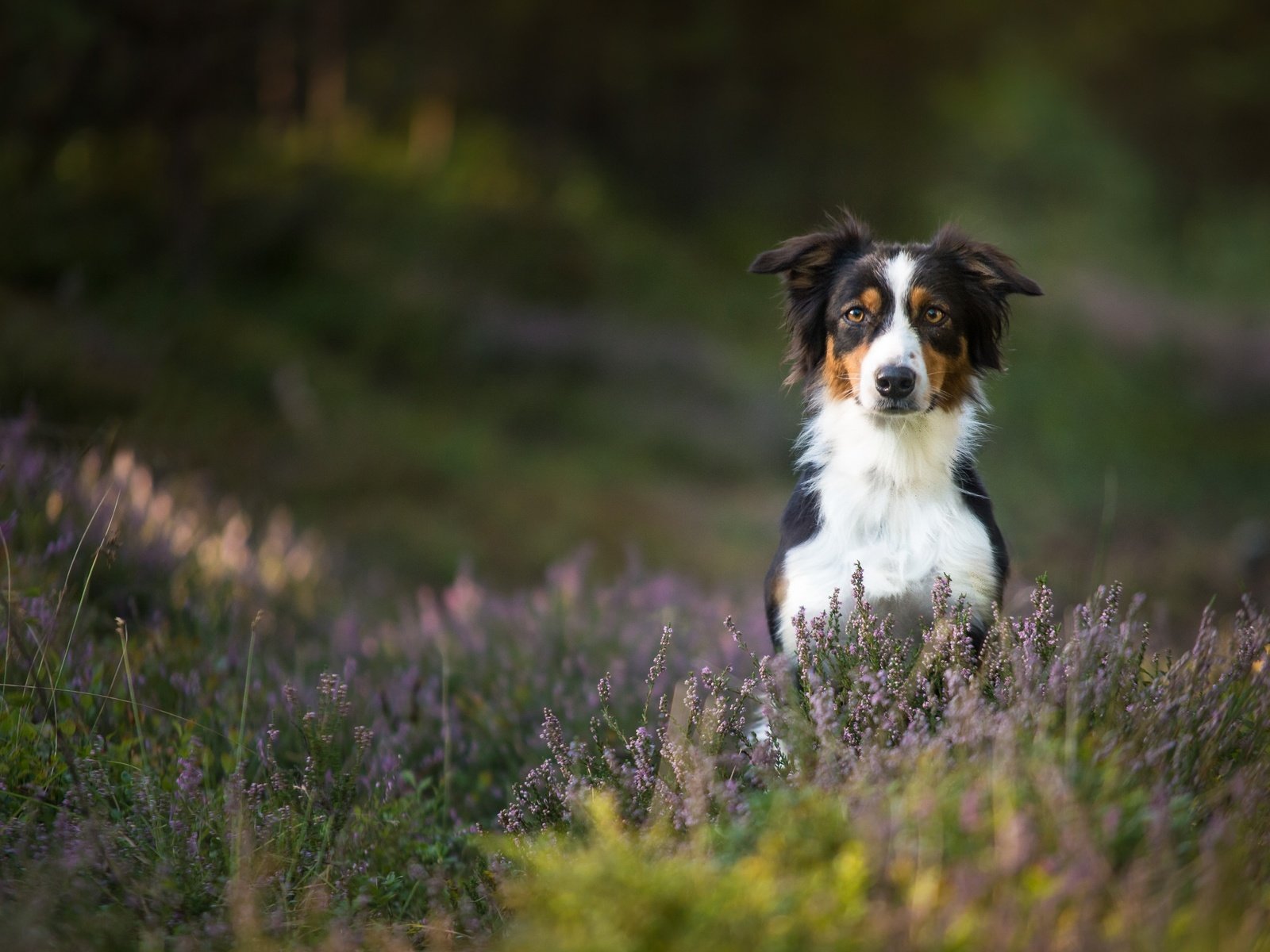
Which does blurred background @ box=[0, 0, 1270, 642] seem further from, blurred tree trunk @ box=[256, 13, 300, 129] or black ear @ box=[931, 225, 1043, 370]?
black ear @ box=[931, 225, 1043, 370]

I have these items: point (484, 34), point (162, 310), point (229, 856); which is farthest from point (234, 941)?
point (484, 34)

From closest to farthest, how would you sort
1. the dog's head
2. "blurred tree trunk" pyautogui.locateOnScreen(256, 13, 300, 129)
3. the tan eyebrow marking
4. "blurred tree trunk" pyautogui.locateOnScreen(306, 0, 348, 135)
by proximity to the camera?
1. the dog's head
2. the tan eyebrow marking
3. "blurred tree trunk" pyautogui.locateOnScreen(256, 13, 300, 129)
4. "blurred tree trunk" pyautogui.locateOnScreen(306, 0, 348, 135)

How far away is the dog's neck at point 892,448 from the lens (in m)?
3.73

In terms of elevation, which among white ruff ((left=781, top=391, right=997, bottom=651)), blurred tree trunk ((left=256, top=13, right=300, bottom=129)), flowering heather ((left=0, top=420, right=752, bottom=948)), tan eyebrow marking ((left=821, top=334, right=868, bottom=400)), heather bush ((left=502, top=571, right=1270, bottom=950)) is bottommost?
flowering heather ((left=0, top=420, right=752, bottom=948))

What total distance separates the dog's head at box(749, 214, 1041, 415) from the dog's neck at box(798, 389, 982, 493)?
0.21 ft

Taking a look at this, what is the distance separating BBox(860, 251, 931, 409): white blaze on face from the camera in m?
3.61

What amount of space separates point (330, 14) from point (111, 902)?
587 inches

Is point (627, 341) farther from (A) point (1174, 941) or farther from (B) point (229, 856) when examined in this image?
(A) point (1174, 941)

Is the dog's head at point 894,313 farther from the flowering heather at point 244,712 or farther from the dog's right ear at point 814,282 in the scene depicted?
the flowering heather at point 244,712

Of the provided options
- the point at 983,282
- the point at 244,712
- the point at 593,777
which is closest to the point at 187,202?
the point at 244,712

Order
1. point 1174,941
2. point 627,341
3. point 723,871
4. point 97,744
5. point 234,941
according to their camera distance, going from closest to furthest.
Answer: point 1174,941 < point 723,871 < point 234,941 < point 97,744 < point 627,341

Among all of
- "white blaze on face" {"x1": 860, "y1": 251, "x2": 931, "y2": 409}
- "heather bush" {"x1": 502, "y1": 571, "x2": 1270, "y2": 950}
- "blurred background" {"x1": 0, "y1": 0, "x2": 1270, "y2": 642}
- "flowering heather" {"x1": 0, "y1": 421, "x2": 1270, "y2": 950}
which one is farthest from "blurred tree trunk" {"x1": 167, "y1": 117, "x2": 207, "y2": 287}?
"heather bush" {"x1": 502, "y1": 571, "x2": 1270, "y2": 950}

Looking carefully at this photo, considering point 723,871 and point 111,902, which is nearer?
point 723,871

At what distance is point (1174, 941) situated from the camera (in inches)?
76.5
